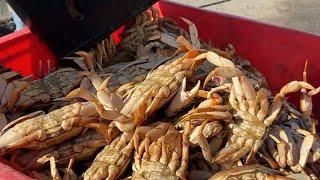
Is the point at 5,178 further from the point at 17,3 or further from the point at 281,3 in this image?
the point at 281,3

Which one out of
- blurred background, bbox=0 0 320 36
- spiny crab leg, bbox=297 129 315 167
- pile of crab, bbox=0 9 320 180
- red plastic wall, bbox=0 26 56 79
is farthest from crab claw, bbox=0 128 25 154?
blurred background, bbox=0 0 320 36

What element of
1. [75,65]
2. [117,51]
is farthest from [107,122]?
[117,51]

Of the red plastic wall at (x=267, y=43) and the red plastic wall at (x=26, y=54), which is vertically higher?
the red plastic wall at (x=26, y=54)

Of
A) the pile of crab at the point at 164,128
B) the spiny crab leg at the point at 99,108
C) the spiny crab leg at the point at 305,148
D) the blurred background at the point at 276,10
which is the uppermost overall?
the spiny crab leg at the point at 99,108

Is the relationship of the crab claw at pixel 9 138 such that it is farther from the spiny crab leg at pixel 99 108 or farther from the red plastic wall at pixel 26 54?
the red plastic wall at pixel 26 54

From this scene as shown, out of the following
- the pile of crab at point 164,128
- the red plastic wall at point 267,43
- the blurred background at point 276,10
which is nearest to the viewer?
the pile of crab at point 164,128

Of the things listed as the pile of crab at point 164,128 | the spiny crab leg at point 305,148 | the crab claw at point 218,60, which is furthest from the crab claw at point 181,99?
the spiny crab leg at point 305,148

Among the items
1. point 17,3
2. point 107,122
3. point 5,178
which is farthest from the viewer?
point 17,3

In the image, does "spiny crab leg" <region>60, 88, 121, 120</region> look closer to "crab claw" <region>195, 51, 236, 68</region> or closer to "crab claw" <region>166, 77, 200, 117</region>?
"crab claw" <region>166, 77, 200, 117</region>
